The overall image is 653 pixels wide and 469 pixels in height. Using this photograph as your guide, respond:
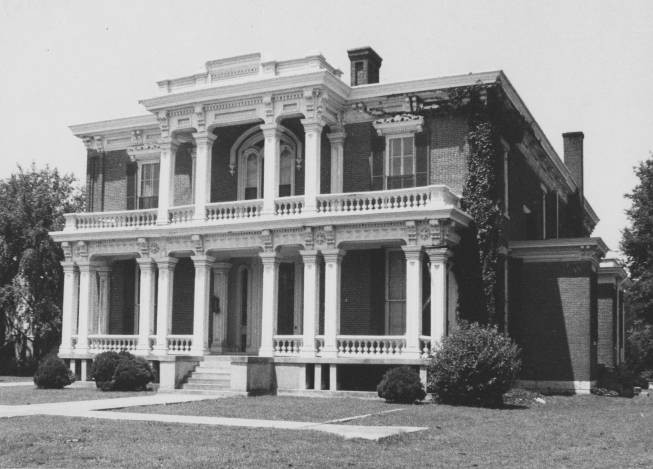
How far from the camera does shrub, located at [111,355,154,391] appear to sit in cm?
2831

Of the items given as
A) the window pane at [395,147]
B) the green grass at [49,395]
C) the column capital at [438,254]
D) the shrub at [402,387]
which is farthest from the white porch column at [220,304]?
the shrub at [402,387]

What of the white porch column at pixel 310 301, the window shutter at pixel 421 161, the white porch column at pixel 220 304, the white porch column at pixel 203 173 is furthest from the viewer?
the white porch column at pixel 220 304

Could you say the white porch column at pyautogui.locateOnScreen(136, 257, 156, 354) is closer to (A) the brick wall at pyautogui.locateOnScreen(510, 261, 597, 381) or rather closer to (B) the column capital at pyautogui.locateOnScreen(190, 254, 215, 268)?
(B) the column capital at pyautogui.locateOnScreen(190, 254, 215, 268)

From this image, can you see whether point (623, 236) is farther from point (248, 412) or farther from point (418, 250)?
point (248, 412)

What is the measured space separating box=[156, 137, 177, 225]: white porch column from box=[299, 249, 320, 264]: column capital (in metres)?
5.98

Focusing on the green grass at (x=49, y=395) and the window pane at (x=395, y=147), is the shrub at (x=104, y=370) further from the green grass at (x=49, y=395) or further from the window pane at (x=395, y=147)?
the window pane at (x=395, y=147)

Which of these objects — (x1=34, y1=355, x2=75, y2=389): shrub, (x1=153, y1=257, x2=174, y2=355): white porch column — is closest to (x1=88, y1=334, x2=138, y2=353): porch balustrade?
(x1=153, y1=257, x2=174, y2=355): white porch column

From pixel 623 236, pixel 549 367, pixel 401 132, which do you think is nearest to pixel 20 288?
pixel 401 132

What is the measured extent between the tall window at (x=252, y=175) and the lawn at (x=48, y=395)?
9.14 meters

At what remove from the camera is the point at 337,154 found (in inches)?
1242

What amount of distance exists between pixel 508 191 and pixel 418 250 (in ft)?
23.3

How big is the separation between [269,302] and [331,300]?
2405 mm

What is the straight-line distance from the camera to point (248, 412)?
68.3 feet

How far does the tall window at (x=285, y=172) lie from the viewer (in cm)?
3294
